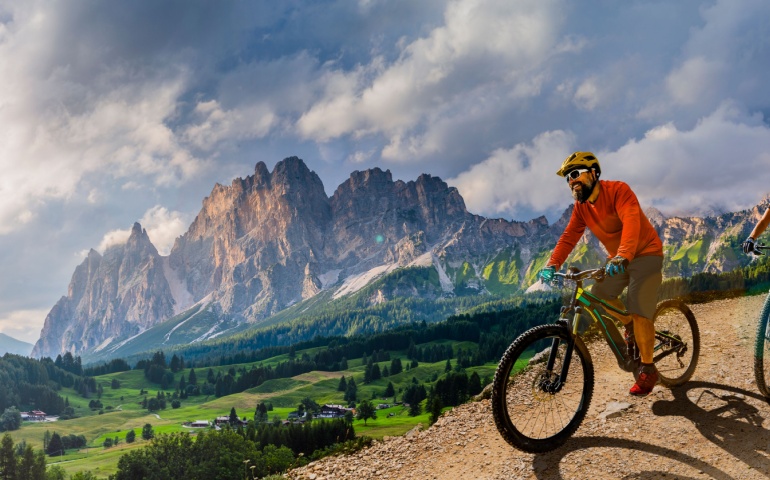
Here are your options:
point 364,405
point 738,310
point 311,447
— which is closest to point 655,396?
point 738,310

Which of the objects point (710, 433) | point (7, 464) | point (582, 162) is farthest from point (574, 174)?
point (7, 464)

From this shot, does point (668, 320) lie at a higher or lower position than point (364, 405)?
higher

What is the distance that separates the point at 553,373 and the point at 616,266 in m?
2.39

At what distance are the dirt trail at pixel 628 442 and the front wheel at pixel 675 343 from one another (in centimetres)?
36

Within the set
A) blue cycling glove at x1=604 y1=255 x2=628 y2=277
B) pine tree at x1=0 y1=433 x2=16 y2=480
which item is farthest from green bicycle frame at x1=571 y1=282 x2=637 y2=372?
pine tree at x1=0 y1=433 x2=16 y2=480

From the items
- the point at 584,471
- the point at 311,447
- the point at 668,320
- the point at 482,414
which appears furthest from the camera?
the point at 311,447

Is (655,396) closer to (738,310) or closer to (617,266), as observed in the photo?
(617,266)

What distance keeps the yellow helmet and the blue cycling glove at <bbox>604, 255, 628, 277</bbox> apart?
198 cm

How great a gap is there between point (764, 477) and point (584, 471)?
280cm

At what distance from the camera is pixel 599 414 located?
1196 centimetres

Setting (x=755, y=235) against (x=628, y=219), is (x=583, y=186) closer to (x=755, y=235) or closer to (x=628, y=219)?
(x=628, y=219)

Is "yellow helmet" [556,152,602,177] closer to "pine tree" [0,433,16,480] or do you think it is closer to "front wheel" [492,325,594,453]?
"front wheel" [492,325,594,453]

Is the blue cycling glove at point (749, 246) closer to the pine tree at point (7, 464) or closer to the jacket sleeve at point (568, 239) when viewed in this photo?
the jacket sleeve at point (568, 239)

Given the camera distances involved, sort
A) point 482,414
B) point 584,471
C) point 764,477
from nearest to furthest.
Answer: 1. point 764,477
2. point 584,471
3. point 482,414
